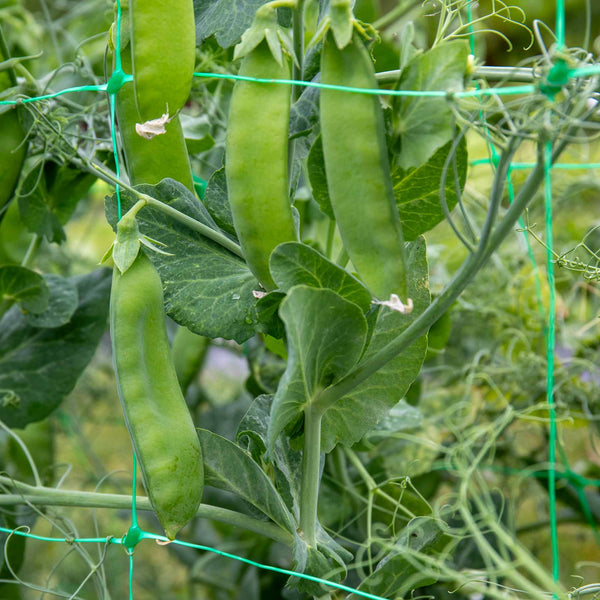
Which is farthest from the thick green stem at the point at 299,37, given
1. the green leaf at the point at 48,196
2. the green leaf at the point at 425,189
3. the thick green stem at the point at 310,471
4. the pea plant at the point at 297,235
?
the green leaf at the point at 48,196

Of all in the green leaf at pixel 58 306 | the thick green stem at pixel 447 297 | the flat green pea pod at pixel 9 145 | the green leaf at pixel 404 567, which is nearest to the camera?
the thick green stem at pixel 447 297

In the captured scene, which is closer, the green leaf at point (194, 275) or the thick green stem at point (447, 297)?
the thick green stem at point (447, 297)

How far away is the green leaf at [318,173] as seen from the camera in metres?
0.46

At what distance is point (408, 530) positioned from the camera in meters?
0.52

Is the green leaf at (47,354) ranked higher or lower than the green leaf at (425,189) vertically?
lower

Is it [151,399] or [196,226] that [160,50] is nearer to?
[196,226]

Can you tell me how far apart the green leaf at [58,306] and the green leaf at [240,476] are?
328mm

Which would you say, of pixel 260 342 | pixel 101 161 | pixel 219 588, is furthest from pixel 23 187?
pixel 219 588

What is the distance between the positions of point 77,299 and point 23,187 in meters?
0.13

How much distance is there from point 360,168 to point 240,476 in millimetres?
243

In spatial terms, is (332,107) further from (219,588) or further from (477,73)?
(219,588)

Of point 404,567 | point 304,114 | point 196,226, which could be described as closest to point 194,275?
point 196,226

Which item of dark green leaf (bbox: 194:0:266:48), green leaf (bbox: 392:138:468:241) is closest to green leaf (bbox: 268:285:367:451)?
green leaf (bbox: 392:138:468:241)

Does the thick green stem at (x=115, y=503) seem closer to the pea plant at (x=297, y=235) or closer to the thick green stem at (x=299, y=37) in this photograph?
the pea plant at (x=297, y=235)
